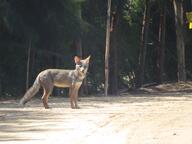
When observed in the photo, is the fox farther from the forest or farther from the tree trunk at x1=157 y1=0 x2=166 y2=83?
the tree trunk at x1=157 y1=0 x2=166 y2=83

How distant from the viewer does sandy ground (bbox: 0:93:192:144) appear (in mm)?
13594

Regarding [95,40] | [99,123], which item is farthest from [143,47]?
[99,123]

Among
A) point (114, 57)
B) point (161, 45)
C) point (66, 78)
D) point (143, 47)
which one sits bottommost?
point (66, 78)

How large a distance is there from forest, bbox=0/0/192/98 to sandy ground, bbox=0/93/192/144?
213 inches

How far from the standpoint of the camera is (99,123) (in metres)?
16.5

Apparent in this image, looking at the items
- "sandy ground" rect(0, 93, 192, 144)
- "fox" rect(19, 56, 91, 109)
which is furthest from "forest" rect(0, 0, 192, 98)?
"sandy ground" rect(0, 93, 192, 144)

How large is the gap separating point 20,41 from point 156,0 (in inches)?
385

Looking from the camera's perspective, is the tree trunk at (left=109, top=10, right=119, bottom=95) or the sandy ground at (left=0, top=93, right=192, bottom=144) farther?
the tree trunk at (left=109, top=10, right=119, bottom=95)

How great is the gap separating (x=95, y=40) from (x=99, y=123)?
15311mm

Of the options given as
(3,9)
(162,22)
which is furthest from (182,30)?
(3,9)

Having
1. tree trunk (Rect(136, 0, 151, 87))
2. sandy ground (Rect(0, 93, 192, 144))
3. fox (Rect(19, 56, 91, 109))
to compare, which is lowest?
sandy ground (Rect(0, 93, 192, 144))

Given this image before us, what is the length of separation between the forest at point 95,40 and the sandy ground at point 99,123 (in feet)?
17.7

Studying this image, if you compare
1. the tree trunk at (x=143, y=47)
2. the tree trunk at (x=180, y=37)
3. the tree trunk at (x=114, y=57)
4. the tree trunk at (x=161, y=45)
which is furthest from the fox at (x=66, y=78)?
the tree trunk at (x=161, y=45)

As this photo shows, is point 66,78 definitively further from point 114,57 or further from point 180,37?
point 180,37
